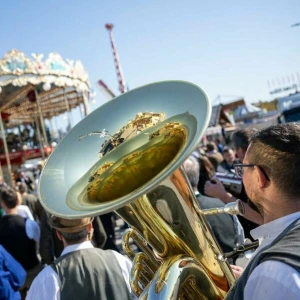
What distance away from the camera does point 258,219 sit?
2301 millimetres

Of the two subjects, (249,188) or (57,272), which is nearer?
(249,188)

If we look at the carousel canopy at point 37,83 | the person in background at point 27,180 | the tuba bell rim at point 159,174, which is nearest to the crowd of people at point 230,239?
the tuba bell rim at point 159,174

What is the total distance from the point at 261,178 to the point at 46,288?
1260 millimetres

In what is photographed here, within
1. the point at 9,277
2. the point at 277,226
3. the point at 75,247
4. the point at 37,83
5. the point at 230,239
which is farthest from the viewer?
the point at 37,83

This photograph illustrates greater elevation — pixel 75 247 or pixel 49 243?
pixel 75 247

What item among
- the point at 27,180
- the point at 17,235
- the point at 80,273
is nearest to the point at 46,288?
the point at 80,273

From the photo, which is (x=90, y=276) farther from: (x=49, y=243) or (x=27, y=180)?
(x=27, y=180)

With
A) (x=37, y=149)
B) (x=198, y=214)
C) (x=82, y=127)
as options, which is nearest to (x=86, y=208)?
(x=198, y=214)

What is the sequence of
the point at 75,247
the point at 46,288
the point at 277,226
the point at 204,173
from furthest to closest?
the point at 204,173
the point at 75,247
the point at 46,288
the point at 277,226

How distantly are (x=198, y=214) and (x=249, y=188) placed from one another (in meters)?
0.32

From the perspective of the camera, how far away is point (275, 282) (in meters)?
0.86

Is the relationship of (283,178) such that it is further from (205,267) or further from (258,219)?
(258,219)

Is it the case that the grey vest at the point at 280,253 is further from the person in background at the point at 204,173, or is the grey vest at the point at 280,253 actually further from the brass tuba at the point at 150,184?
the person in background at the point at 204,173

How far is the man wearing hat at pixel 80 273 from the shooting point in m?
1.80
